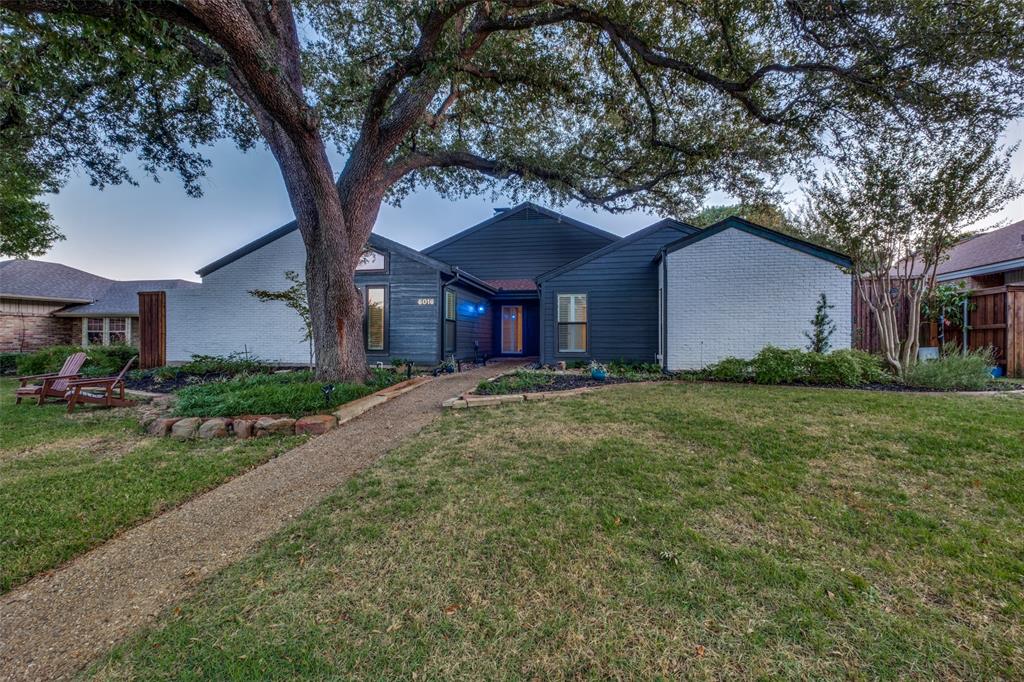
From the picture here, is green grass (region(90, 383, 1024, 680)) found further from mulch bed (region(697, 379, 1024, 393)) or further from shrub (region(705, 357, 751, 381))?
shrub (region(705, 357, 751, 381))

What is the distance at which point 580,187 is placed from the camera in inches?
345

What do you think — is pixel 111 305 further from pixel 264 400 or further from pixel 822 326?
pixel 822 326

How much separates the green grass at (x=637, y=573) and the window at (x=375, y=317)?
27.0 ft

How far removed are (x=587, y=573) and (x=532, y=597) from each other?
13.7 inches

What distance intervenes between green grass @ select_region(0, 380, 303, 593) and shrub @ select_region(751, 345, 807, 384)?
7839 millimetres

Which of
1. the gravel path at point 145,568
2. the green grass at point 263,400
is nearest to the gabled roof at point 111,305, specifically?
the green grass at point 263,400

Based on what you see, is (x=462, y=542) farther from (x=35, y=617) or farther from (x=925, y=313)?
(x=925, y=313)

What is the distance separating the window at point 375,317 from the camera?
1161 cm

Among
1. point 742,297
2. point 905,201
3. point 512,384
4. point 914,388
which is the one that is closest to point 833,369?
point 914,388

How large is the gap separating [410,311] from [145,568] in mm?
9411

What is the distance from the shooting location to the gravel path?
1766mm

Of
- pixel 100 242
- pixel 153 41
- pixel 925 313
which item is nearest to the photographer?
pixel 153 41

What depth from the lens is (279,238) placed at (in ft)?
39.8

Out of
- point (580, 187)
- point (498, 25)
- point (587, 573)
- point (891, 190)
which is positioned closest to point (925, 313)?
point (891, 190)
